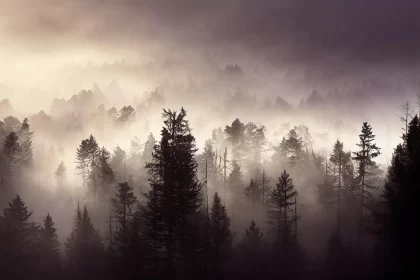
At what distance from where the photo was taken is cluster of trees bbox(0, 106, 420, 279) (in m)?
20.7

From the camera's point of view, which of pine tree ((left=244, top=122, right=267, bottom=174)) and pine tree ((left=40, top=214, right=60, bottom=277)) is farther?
pine tree ((left=244, top=122, right=267, bottom=174))

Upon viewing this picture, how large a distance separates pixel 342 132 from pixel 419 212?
108 meters

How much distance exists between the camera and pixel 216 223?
40750mm

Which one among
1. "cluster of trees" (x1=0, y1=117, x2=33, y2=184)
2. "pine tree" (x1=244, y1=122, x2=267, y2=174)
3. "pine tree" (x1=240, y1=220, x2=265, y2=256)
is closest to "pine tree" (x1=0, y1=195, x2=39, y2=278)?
"cluster of trees" (x1=0, y1=117, x2=33, y2=184)

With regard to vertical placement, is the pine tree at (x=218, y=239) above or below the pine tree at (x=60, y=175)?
below

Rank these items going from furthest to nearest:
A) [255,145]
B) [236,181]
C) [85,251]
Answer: [255,145] → [236,181] → [85,251]

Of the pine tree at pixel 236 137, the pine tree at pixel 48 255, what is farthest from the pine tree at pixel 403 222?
the pine tree at pixel 236 137

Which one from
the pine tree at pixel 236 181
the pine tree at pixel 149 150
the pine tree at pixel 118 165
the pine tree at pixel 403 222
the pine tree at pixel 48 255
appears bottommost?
the pine tree at pixel 48 255

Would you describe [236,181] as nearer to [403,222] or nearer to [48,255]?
[48,255]

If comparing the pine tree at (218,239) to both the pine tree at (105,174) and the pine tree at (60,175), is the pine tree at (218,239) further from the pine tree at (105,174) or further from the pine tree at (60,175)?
the pine tree at (60,175)

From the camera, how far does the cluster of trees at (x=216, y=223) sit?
20.7 metres

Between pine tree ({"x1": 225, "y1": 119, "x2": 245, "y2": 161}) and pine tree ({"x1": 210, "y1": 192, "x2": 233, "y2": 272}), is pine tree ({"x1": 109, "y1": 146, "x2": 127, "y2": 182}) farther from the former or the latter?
pine tree ({"x1": 210, "y1": 192, "x2": 233, "y2": 272})

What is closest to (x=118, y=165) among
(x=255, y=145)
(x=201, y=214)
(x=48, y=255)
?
(x=48, y=255)

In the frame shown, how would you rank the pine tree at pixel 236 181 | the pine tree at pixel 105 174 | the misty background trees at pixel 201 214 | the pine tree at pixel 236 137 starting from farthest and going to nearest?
the pine tree at pixel 236 137 < the pine tree at pixel 236 181 < the pine tree at pixel 105 174 < the misty background trees at pixel 201 214
